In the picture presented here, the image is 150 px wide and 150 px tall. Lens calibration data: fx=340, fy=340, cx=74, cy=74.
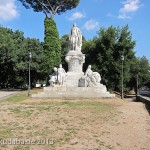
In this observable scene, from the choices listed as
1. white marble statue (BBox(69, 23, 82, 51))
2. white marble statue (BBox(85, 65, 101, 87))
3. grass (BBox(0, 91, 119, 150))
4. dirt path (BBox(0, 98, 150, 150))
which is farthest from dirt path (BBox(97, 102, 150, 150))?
white marble statue (BBox(69, 23, 82, 51))

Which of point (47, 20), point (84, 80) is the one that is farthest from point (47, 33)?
point (84, 80)

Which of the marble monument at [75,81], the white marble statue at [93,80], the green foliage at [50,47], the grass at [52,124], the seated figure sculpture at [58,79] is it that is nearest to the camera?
the grass at [52,124]

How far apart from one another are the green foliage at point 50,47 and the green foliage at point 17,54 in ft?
8.34

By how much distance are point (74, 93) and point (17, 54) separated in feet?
66.6

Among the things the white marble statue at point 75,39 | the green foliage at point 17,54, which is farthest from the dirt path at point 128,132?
the green foliage at point 17,54

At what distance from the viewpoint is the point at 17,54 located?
42.2 m

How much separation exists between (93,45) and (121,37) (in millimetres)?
4076

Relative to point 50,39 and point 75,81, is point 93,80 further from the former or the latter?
point 50,39

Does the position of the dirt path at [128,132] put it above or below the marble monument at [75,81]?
below

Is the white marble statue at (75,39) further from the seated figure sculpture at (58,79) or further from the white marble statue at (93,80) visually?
the white marble statue at (93,80)

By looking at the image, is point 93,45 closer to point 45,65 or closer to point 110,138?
point 45,65

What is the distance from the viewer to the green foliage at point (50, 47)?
134ft

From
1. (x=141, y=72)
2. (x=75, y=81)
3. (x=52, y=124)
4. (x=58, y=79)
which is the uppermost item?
(x=141, y=72)

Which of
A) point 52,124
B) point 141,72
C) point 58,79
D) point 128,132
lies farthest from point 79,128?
point 141,72
